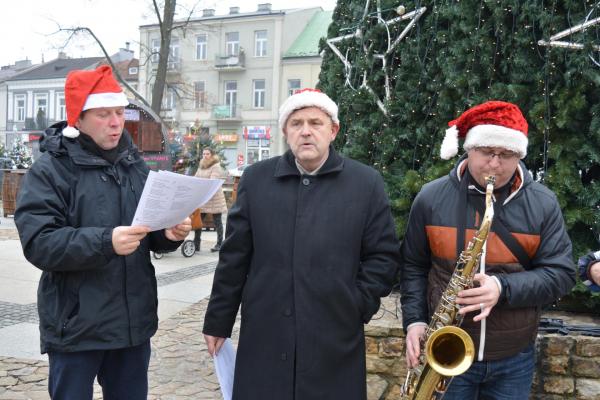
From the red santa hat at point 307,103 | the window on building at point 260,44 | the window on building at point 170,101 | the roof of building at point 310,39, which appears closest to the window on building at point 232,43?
the window on building at point 260,44

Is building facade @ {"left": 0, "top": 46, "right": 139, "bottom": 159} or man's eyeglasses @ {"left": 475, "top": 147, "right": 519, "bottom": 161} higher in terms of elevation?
building facade @ {"left": 0, "top": 46, "right": 139, "bottom": 159}

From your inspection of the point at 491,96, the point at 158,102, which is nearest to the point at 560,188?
the point at 491,96

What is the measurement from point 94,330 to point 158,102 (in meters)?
18.3

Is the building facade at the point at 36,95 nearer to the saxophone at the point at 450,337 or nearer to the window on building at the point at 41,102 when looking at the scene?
the window on building at the point at 41,102

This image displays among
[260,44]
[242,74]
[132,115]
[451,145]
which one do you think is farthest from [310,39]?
[451,145]

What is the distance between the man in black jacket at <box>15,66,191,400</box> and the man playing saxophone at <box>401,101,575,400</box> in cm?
126

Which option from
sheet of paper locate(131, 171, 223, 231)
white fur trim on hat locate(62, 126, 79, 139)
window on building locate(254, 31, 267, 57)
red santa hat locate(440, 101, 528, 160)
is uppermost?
window on building locate(254, 31, 267, 57)

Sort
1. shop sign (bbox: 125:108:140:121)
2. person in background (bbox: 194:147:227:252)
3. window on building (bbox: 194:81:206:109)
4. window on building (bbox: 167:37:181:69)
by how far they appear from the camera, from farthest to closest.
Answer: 1. window on building (bbox: 167:37:181:69)
2. window on building (bbox: 194:81:206:109)
3. shop sign (bbox: 125:108:140:121)
4. person in background (bbox: 194:147:227:252)

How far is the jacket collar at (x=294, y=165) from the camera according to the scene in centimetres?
257

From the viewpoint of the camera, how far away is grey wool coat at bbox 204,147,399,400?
8.05ft

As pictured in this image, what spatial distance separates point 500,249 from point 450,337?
431mm

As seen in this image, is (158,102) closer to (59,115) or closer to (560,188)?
(560,188)

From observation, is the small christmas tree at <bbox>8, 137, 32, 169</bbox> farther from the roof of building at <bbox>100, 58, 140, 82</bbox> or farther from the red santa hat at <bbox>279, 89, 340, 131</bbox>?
the red santa hat at <bbox>279, 89, 340, 131</bbox>

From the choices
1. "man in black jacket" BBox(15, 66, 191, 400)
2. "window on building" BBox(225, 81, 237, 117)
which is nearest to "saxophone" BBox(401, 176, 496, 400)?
"man in black jacket" BBox(15, 66, 191, 400)
